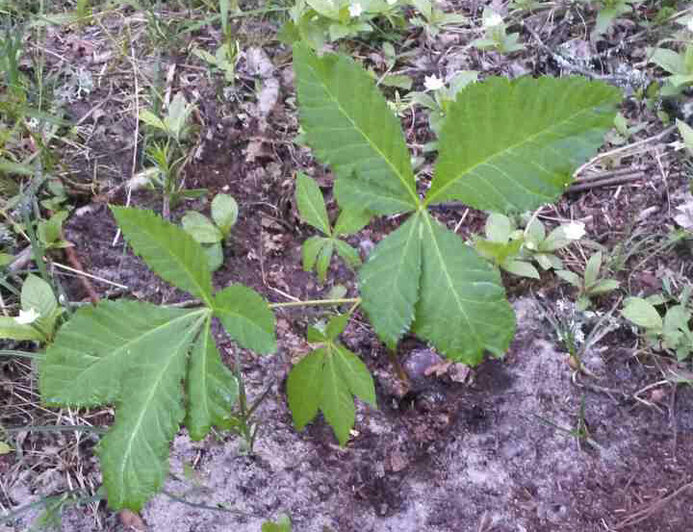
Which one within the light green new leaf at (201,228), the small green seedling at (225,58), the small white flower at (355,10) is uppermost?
the small white flower at (355,10)

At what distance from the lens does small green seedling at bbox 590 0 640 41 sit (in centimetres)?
260

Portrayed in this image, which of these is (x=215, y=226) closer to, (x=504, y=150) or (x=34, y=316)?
(x=34, y=316)

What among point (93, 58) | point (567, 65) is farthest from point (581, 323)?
point (93, 58)

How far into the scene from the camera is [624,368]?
192 centimetres

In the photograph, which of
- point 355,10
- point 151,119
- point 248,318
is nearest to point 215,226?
point 151,119

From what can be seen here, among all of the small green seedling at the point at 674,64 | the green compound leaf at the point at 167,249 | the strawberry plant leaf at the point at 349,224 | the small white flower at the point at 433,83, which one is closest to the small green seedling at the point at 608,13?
the small green seedling at the point at 674,64

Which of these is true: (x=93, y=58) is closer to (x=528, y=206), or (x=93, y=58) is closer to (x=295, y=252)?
(x=295, y=252)

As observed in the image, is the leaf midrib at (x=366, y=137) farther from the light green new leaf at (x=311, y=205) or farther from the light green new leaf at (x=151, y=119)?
the light green new leaf at (x=151, y=119)

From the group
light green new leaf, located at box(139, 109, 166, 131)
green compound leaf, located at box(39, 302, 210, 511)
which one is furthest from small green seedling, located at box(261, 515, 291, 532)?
light green new leaf, located at box(139, 109, 166, 131)

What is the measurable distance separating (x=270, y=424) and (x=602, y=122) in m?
1.21

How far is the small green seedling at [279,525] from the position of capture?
162 cm

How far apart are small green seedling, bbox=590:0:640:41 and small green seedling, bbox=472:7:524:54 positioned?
12.5 inches

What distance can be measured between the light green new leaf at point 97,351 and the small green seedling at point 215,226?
0.73 m

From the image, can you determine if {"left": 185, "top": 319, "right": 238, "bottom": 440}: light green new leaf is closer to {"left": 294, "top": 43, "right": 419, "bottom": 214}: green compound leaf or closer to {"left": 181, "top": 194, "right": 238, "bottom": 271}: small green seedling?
{"left": 294, "top": 43, "right": 419, "bottom": 214}: green compound leaf
